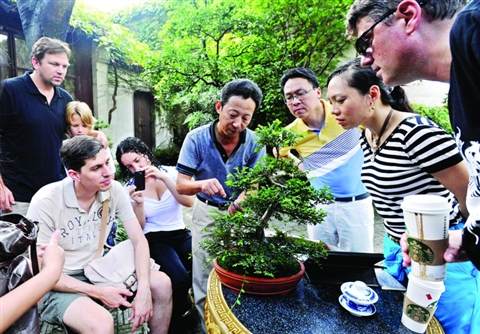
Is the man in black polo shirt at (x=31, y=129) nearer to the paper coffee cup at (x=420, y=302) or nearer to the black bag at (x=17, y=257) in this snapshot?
the black bag at (x=17, y=257)

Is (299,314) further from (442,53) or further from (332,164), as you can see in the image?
(332,164)

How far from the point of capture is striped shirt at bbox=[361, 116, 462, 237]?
1363 millimetres

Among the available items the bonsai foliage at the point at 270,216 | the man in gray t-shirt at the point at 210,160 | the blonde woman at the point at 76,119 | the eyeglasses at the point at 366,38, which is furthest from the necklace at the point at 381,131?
the blonde woman at the point at 76,119

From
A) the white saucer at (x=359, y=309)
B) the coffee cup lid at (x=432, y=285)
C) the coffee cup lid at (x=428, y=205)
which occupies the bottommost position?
the white saucer at (x=359, y=309)

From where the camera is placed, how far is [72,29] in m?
7.45

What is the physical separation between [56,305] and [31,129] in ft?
5.43

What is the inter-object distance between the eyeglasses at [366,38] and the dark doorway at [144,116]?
1092 cm

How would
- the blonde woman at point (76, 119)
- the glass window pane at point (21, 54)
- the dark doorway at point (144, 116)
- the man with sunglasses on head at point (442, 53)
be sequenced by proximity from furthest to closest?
1. the dark doorway at point (144, 116)
2. the glass window pane at point (21, 54)
3. the blonde woman at point (76, 119)
4. the man with sunglasses on head at point (442, 53)

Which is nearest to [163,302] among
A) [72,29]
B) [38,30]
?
[38,30]

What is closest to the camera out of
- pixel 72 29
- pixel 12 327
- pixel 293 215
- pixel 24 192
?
pixel 12 327

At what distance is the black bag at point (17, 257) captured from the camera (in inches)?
49.4

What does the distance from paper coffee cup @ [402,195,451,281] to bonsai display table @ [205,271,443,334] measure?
33 cm

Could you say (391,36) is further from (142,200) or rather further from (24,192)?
(24,192)

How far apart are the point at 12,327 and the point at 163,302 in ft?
3.90
